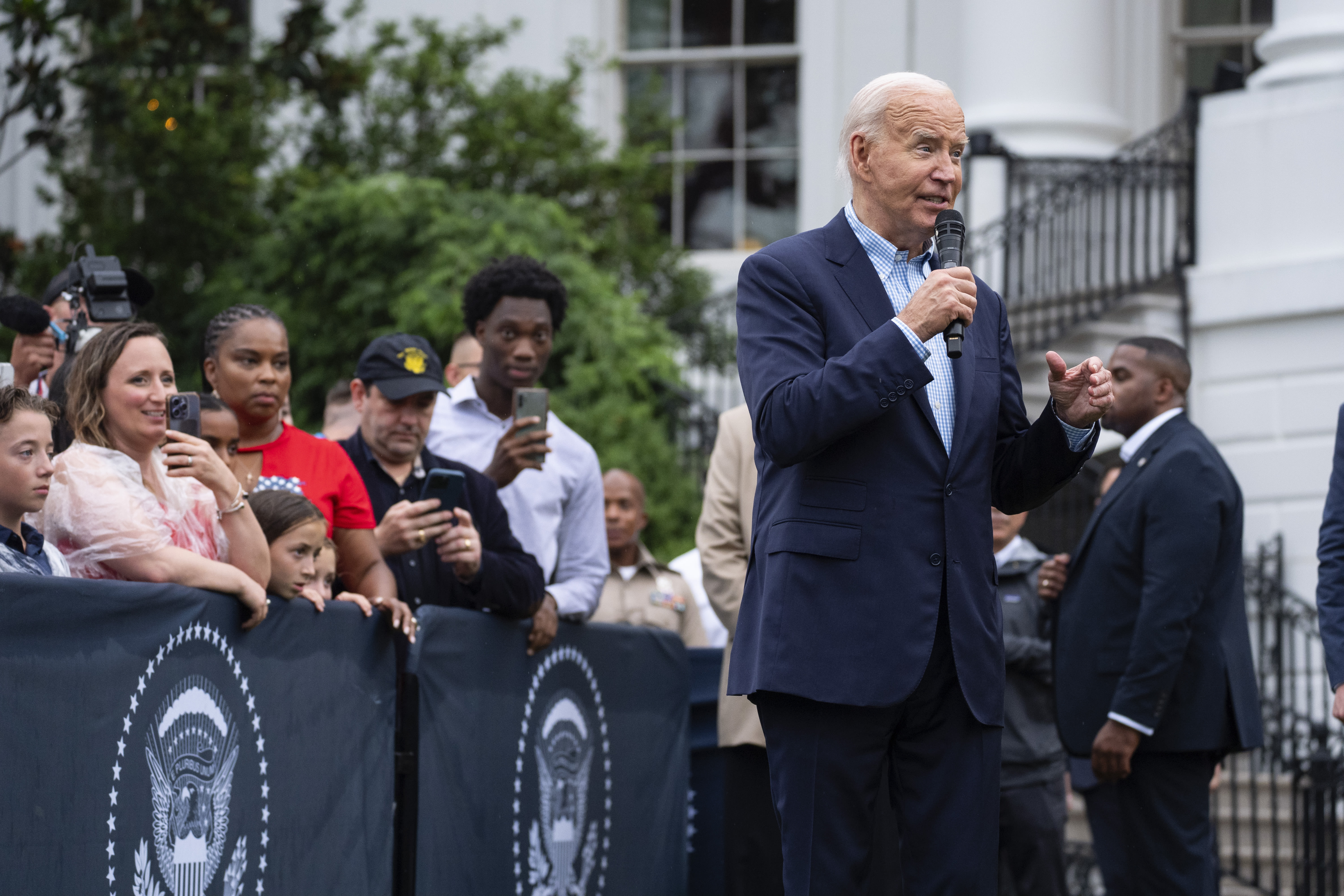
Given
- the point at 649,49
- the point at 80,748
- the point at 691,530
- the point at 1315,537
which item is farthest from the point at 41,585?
the point at 649,49

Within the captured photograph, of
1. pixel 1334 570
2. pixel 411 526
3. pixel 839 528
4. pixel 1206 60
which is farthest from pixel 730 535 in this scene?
pixel 1206 60

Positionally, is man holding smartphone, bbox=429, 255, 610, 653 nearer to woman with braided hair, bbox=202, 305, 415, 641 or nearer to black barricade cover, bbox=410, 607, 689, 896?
black barricade cover, bbox=410, 607, 689, 896

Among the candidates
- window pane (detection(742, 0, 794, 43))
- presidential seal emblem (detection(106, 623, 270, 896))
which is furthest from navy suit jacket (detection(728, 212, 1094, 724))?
window pane (detection(742, 0, 794, 43))

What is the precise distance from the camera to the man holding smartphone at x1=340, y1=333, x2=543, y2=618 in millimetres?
5371

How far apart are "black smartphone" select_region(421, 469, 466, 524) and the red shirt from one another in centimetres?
20

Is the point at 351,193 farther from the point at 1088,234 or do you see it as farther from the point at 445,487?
the point at 445,487

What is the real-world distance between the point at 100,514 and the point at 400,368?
1631 mm

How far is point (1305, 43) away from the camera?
A: 11828 mm

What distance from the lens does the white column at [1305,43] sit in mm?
11719

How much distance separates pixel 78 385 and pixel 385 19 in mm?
11020

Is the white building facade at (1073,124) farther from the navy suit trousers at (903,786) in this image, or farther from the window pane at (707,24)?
the navy suit trousers at (903,786)

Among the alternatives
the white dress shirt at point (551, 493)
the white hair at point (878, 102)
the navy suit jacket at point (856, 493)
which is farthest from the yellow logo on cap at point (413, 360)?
the white hair at point (878, 102)

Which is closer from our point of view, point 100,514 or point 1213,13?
point 100,514

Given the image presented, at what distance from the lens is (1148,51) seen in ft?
49.6
